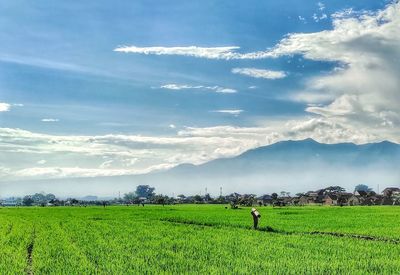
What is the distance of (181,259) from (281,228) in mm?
12421

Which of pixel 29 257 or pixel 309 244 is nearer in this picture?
pixel 29 257

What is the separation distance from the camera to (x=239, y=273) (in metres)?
10.6

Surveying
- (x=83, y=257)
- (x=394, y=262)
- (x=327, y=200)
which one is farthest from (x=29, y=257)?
(x=327, y=200)

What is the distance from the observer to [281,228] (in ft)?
79.2

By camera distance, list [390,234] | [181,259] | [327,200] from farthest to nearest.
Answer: [327,200] → [390,234] → [181,259]

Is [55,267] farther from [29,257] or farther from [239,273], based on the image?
[239,273]

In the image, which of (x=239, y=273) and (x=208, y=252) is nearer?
(x=239, y=273)

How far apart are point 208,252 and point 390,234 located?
969 centimetres

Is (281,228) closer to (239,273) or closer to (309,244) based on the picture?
(309,244)

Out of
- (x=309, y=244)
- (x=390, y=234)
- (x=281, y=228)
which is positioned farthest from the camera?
(x=281, y=228)

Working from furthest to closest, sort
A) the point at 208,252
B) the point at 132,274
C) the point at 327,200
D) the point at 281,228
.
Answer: the point at 327,200 < the point at 281,228 < the point at 208,252 < the point at 132,274

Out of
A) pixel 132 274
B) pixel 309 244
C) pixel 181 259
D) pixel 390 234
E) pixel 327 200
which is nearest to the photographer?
pixel 132 274

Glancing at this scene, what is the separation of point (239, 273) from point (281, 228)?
45.9 feet

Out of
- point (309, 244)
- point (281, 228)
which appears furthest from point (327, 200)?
point (309, 244)
